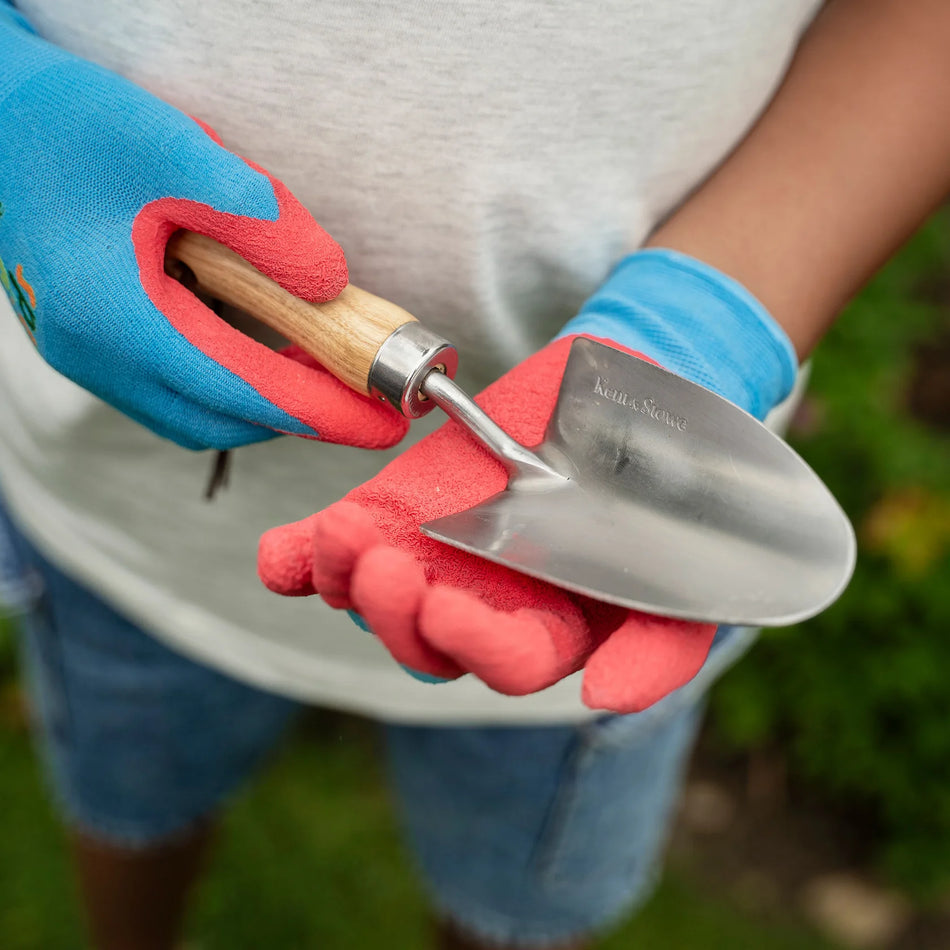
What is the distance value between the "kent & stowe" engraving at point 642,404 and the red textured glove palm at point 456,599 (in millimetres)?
96

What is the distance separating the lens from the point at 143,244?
68 cm

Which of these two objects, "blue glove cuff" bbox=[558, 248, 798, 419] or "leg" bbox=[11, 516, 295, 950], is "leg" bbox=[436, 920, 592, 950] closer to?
"leg" bbox=[11, 516, 295, 950]

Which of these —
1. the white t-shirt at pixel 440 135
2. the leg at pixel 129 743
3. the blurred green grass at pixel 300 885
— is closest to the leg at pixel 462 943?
the leg at pixel 129 743

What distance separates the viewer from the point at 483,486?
690 millimetres

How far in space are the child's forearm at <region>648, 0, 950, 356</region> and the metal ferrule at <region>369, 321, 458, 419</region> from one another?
0.75ft

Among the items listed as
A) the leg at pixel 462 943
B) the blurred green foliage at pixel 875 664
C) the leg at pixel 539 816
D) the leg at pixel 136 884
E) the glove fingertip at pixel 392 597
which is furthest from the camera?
the blurred green foliage at pixel 875 664

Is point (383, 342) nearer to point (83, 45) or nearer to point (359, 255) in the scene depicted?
point (359, 255)

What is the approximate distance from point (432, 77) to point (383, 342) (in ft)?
0.63

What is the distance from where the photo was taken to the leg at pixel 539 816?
1033 mm

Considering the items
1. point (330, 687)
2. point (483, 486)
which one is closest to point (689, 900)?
point (330, 687)

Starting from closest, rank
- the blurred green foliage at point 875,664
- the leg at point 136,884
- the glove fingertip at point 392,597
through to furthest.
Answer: the glove fingertip at point 392,597
the leg at point 136,884
the blurred green foliage at point 875,664

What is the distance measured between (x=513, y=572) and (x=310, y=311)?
0.24 metres

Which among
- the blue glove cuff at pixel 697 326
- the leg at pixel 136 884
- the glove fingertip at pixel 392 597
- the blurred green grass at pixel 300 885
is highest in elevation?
the blue glove cuff at pixel 697 326

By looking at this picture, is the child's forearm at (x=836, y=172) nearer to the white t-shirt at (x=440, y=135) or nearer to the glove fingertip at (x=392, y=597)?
the white t-shirt at (x=440, y=135)
